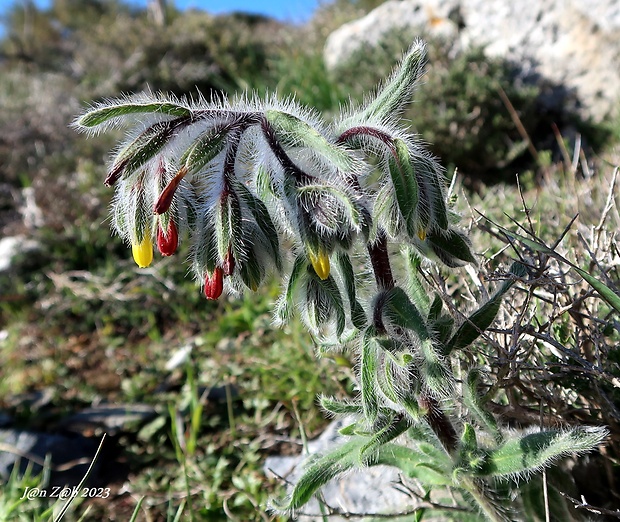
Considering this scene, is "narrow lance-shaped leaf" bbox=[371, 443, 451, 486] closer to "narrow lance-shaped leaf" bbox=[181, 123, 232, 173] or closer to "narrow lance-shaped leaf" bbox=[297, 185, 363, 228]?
"narrow lance-shaped leaf" bbox=[297, 185, 363, 228]

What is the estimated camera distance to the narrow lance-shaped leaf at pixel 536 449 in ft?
4.33

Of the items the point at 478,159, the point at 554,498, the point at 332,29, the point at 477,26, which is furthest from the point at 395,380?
the point at 332,29

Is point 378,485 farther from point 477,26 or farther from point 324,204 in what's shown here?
point 477,26

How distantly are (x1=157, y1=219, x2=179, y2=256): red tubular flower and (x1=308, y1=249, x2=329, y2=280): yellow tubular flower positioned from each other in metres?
0.36

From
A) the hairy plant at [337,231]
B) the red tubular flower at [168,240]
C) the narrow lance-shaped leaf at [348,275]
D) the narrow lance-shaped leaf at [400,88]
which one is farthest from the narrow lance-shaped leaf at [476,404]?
the red tubular flower at [168,240]

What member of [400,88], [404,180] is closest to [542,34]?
[400,88]

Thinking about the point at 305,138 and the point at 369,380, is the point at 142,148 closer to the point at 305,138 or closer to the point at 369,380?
the point at 305,138

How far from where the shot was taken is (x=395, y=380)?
1.41m

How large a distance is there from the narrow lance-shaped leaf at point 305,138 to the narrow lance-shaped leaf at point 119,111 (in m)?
0.26

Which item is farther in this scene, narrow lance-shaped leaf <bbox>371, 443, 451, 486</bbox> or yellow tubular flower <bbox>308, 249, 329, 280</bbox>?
narrow lance-shaped leaf <bbox>371, 443, 451, 486</bbox>

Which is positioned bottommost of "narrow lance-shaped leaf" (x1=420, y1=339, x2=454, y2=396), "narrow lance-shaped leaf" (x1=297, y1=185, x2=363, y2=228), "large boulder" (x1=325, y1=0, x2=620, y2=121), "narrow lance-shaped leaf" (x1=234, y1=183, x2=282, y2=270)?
"narrow lance-shaped leaf" (x1=420, y1=339, x2=454, y2=396)

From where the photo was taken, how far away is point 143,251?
1.48 meters

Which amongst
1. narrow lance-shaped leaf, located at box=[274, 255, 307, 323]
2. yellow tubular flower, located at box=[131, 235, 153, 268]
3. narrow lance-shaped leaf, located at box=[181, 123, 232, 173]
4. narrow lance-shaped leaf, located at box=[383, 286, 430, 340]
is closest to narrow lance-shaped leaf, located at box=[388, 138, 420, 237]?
narrow lance-shaped leaf, located at box=[383, 286, 430, 340]

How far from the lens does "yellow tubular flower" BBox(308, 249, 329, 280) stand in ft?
4.49
